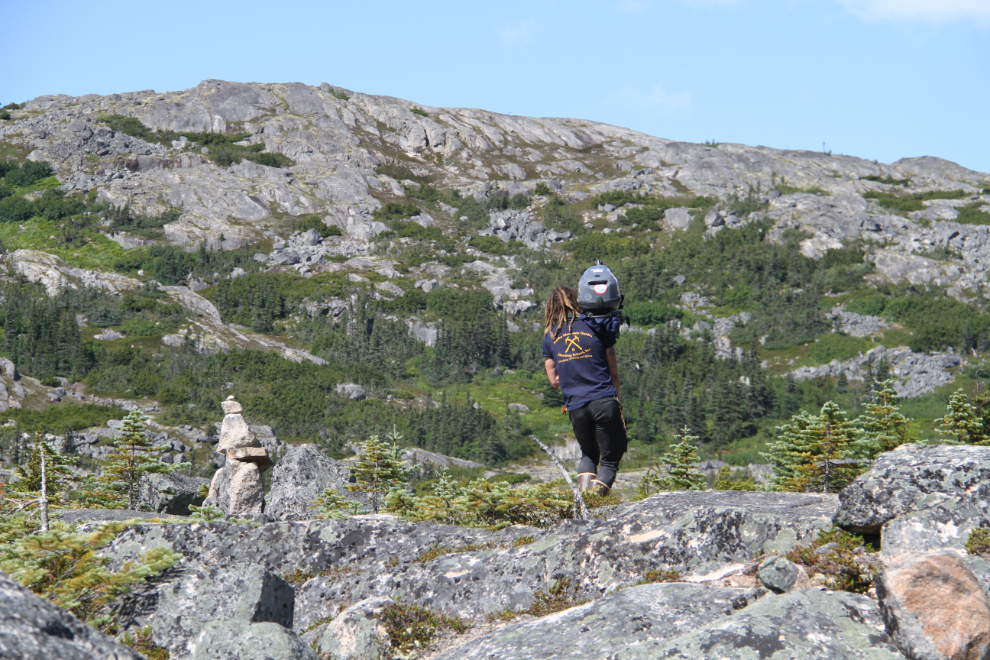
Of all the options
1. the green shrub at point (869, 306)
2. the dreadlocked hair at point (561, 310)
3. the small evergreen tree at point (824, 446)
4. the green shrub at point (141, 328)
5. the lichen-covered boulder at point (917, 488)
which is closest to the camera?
the lichen-covered boulder at point (917, 488)

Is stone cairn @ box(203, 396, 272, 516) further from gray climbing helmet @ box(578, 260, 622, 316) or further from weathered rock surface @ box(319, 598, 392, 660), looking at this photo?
weathered rock surface @ box(319, 598, 392, 660)

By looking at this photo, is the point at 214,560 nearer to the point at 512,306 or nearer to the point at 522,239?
the point at 512,306

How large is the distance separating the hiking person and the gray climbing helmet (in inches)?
3.8

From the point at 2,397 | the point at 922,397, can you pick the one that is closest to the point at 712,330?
the point at 922,397

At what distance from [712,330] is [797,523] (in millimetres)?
140115

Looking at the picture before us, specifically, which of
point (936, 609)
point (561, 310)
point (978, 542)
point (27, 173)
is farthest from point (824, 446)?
point (27, 173)

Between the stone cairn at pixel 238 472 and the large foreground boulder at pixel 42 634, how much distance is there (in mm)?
19180

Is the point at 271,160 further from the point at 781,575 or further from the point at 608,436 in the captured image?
the point at 781,575

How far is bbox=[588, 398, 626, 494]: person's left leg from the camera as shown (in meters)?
8.91

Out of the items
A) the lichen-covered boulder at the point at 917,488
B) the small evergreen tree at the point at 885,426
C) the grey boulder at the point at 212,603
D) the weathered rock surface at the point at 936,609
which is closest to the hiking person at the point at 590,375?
the lichen-covered boulder at the point at 917,488

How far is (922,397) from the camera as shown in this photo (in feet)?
358

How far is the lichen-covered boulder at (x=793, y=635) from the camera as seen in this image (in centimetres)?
462

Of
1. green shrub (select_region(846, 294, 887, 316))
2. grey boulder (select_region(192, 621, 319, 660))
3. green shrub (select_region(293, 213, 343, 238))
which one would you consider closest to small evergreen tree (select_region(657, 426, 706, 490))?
grey boulder (select_region(192, 621, 319, 660))

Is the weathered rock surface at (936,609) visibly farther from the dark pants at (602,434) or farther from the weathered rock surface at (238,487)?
the weathered rock surface at (238,487)
